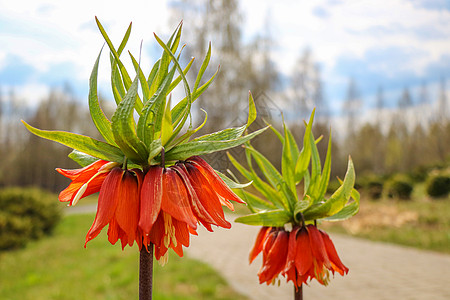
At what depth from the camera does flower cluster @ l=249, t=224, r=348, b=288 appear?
78 cm

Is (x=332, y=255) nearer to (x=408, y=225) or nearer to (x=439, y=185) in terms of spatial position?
(x=408, y=225)

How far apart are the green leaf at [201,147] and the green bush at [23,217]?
9379mm

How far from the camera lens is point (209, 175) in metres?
0.64

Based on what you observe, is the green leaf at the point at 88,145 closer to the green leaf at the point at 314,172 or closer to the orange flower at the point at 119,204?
the orange flower at the point at 119,204

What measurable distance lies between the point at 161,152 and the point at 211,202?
115 millimetres

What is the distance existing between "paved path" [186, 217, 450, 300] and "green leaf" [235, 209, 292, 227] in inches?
155

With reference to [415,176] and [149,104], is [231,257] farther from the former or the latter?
[415,176]

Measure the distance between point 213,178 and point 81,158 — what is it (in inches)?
8.9

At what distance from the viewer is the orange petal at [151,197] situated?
0.55 m

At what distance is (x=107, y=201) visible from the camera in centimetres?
58

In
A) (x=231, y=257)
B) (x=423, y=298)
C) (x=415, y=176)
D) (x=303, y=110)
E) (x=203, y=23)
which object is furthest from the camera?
(x=303, y=110)

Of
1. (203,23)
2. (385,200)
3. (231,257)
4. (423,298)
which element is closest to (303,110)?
(203,23)

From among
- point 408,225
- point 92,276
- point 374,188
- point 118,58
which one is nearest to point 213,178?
point 118,58

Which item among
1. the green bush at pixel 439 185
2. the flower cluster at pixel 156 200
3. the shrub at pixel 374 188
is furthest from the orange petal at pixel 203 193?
the shrub at pixel 374 188
